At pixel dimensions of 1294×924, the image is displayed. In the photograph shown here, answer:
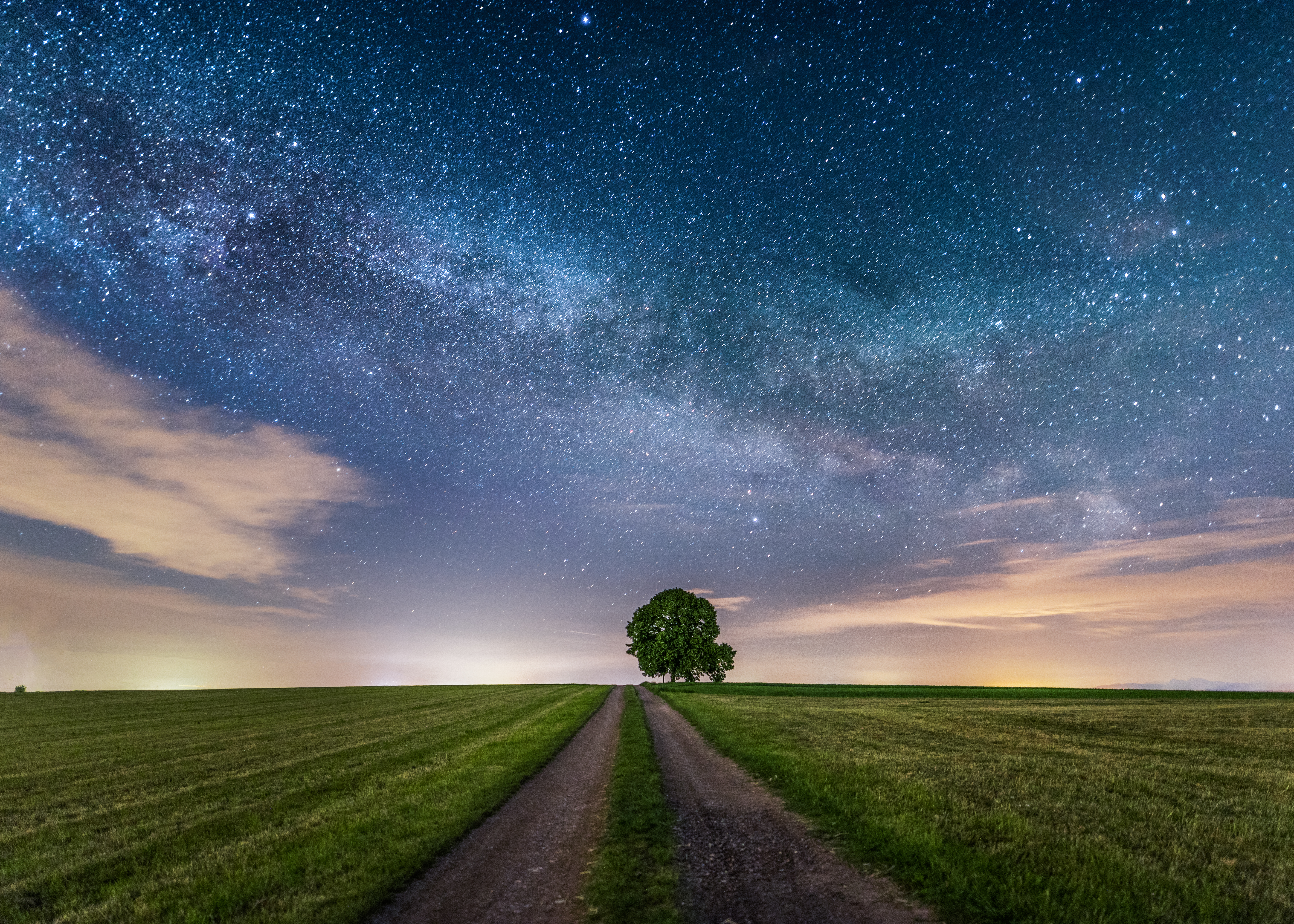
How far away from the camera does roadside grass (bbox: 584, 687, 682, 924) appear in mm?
7188

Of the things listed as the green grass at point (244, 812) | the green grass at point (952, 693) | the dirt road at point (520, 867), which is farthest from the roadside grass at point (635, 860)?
the green grass at point (952, 693)

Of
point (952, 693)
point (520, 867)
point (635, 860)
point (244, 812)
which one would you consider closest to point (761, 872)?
point (635, 860)

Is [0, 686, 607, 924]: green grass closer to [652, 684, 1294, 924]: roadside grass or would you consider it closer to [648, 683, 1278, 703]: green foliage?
[652, 684, 1294, 924]: roadside grass

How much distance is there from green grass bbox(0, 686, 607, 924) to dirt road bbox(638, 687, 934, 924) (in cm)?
397

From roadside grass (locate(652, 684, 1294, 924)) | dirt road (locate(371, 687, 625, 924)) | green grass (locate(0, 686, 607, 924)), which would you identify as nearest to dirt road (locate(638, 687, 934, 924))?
roadside grass (locate(652, 684, 1294, 924))

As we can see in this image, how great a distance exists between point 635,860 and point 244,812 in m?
9.22

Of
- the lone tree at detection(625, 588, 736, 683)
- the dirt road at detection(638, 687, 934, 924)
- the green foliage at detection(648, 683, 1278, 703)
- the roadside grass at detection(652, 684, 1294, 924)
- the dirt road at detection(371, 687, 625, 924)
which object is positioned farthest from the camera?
the lone tree at detection(625, 588, 736, 683)

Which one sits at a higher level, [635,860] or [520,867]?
[635,860]

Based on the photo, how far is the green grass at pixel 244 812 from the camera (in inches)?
321

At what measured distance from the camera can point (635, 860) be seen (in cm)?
897

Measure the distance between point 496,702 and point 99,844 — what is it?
4067 centimetres

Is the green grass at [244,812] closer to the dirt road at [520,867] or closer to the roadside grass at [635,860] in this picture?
the dirt road at [520,867]

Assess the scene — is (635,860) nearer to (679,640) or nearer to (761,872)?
(761,872)

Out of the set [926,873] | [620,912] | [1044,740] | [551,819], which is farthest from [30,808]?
[1044,740]
